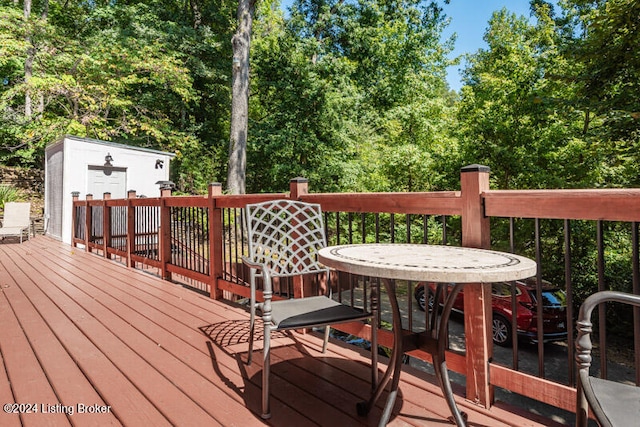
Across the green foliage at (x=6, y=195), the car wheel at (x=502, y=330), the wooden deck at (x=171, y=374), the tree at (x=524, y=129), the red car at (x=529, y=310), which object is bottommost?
the car wheel at (x=502, y=330)

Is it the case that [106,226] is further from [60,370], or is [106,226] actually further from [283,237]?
[283,237]

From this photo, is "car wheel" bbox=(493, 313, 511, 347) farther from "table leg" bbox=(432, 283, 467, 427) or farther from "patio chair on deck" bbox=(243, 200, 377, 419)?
"table leg" bbox=(432, 283, 467, 427)

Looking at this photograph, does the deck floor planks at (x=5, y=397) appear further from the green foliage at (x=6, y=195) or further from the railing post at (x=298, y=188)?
the green foliage at (x=6, y=195)

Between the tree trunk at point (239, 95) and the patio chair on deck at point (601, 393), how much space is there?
1048cm

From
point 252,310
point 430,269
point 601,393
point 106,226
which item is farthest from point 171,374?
point 106,226

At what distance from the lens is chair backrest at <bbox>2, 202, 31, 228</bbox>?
8.70 metres

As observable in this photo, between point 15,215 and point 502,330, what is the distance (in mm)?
10823

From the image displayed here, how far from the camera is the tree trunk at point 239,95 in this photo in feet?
36.3

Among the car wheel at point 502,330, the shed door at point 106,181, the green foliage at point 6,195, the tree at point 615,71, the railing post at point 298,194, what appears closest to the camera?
the railing post at point 298,194

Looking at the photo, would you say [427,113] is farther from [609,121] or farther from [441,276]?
[441,276]

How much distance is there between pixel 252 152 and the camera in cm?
1395

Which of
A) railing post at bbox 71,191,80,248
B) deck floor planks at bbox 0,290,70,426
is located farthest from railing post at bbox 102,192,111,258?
deck floor planks at bbox 0,290,70,426

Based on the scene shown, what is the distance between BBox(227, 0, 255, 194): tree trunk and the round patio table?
384 inches

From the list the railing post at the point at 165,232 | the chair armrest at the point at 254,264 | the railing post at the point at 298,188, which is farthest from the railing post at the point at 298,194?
the railing post at the point at 165,232
